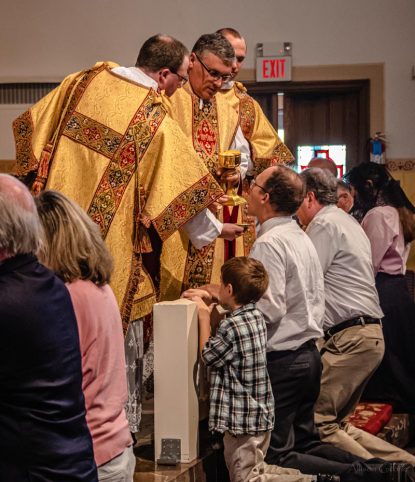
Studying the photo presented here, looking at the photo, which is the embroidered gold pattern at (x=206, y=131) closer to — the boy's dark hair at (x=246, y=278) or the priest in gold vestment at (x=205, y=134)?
the priest in gold vestment at (x=205, y=134)

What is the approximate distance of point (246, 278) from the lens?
4.03 meters

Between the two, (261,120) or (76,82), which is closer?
(76,82)

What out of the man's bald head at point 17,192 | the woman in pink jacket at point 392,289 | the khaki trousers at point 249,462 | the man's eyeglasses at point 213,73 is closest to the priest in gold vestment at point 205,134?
the man's eyeglasses at point 213,73

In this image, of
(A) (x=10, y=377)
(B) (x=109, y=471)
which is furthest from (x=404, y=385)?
(A) (x=10, y=377)

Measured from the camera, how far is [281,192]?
4422mm

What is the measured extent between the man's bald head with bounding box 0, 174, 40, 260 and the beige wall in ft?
21.3

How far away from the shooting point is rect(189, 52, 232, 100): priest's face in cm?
474

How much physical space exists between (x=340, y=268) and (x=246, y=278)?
1231mm

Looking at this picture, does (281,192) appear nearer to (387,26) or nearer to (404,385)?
(404,385)

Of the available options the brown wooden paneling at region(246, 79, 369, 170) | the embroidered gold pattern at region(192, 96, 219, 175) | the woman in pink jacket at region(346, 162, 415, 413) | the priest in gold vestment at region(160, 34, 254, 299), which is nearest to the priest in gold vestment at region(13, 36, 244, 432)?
the priest in gold vestment at region(160, 34, 254, 299)

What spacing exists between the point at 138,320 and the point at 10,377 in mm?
2242

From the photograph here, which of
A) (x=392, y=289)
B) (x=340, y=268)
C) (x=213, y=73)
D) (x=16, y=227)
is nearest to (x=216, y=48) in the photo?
(x=213, y=73)

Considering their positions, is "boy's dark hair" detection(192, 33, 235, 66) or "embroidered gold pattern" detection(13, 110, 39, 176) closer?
"embroidered gold pattern" detection(13, 110, 39, 176)

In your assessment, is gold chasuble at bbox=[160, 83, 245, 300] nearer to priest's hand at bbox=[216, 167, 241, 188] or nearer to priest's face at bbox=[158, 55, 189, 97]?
priest's hand at bbox=[216, 167, 241, 188]
